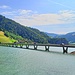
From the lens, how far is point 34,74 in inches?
1794

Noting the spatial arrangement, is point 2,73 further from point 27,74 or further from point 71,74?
point 71,74

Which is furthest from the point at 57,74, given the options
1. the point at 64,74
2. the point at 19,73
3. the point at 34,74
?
the point at 19,73

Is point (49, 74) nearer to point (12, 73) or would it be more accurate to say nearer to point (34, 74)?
point (34, 74)

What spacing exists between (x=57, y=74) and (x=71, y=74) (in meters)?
2.90

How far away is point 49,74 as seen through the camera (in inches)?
1797

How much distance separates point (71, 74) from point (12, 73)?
11.2 m

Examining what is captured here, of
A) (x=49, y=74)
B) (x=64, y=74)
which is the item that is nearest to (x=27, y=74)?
(x=49, y=74)

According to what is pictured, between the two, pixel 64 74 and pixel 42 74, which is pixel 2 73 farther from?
pixel 64 74

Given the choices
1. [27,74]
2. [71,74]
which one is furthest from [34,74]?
[71,74]

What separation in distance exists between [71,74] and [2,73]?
42.8ft

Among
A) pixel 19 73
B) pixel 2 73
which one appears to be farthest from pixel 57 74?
pixel 2 73

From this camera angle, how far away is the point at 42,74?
Result: 150ft

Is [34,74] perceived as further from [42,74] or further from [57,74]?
[57,74]

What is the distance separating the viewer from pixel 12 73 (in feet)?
153
